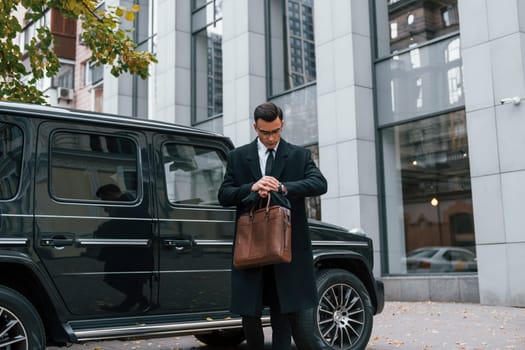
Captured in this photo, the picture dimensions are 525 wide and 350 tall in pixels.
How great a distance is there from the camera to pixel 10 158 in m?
4.85

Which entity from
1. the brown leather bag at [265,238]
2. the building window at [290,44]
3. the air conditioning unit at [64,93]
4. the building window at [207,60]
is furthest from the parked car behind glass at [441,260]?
the air conditioning unit at [64,93]

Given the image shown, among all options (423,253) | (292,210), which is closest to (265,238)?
(292,210)

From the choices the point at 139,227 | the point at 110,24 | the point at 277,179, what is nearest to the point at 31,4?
the point at 110,24

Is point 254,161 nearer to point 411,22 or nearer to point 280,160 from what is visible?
point 280,160

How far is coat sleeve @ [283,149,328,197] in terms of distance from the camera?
4.16 metres

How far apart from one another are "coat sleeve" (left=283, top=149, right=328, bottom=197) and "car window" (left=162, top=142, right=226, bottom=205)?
5.35ft

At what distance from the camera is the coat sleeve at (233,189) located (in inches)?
165

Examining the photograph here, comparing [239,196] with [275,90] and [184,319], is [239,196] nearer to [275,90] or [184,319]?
[184,319]

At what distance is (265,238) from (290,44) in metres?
13.5

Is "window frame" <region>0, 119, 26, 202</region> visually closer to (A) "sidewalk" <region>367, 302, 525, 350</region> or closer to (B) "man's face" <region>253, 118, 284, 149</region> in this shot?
(B) "man's face" <region>253, 118, 284, 149</region>

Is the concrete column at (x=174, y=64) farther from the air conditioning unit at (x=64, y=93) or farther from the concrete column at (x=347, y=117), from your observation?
the air conditioning unit at (x=64, y=93)

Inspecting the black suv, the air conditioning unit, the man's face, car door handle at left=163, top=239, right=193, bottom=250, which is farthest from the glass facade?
the air conditioning unit

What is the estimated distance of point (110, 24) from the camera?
1037cm

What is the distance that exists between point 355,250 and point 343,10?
900 centimetres
